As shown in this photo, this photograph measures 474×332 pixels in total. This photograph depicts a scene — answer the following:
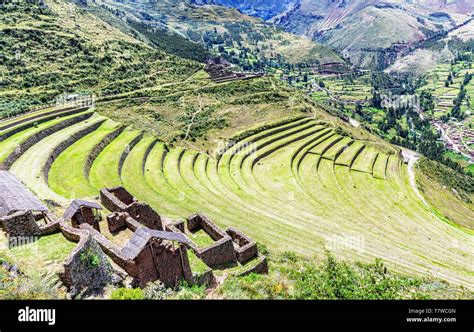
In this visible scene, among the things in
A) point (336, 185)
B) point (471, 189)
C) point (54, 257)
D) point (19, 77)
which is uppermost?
point (19, 77)

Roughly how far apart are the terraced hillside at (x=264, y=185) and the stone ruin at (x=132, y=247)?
666cm

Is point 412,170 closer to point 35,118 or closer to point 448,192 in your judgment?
point 448,192

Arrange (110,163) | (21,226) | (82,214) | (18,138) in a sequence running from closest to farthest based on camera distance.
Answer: (21,226) < (82,214) < (110,163) < (18,138)

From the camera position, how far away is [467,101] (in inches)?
7328

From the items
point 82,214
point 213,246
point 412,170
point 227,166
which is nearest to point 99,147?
point 227,166

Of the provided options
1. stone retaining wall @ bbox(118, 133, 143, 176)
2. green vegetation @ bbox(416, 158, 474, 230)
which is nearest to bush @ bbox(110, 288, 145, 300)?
stone retaining wall @ bbox(118, 133, 143, 176)

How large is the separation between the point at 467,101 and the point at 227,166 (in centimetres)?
18082

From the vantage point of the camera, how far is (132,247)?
51.4ft

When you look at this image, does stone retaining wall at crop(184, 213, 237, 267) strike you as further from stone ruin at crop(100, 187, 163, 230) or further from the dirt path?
the dirt path

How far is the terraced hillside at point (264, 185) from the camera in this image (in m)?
32.9

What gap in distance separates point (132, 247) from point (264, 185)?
3350 centimetres

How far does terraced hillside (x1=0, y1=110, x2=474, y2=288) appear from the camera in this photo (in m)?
32.9
